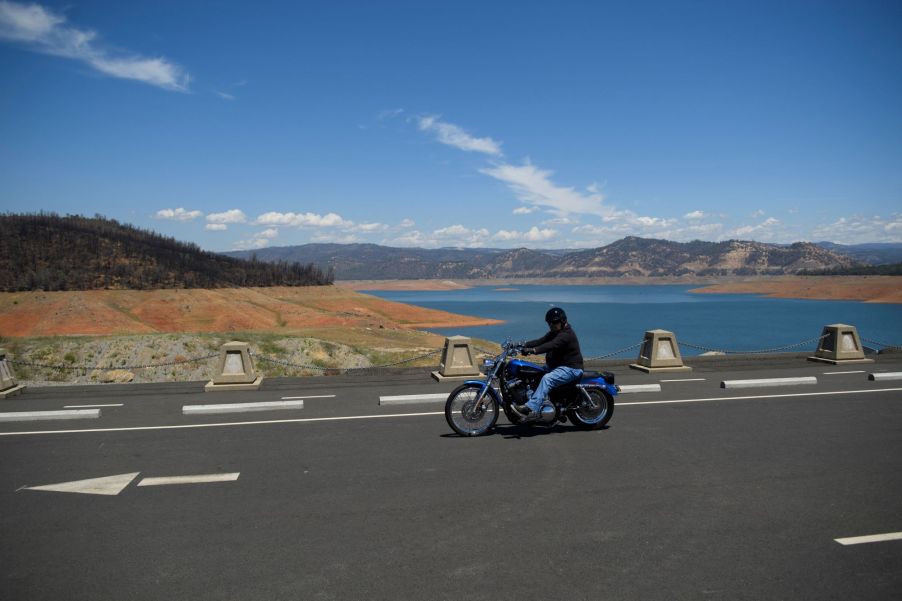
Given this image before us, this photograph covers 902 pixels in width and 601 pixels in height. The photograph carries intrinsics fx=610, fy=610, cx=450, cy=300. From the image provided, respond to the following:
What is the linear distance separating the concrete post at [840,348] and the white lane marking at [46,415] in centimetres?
1687

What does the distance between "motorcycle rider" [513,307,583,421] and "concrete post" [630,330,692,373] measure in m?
6.95

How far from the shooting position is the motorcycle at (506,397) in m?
8.53

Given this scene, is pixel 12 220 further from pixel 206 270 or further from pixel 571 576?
pixel 571 576

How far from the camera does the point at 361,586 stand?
432cm

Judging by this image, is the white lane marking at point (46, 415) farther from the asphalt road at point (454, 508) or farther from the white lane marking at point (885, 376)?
the white lane marking at point (885, 376)

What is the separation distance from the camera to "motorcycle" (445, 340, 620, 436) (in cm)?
853

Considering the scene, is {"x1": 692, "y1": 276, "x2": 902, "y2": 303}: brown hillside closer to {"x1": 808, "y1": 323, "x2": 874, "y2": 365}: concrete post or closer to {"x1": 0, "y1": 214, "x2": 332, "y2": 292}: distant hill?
{"x1": 0, "y1": 214, "x2": 332, "y2": 292}: distant hill

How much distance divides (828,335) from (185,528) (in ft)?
55.0

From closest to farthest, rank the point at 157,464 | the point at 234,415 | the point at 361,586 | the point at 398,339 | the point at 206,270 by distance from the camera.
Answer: the point at 361,586
the point at 157,464
the point at 234,415
the point at 398,339
the point at 206,270

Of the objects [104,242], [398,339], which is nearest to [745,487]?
[398,339]

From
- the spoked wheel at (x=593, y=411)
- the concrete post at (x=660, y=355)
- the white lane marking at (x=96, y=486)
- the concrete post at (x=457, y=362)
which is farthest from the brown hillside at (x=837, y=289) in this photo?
the white lane marking at (x=96, y=486)

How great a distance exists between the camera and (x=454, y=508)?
5.80 meters

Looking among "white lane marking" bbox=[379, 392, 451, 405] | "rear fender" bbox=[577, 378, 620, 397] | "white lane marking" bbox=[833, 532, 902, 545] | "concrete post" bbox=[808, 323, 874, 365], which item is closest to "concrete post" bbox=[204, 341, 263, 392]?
"white lane marking" bbox=[379, 392, 451, 405]

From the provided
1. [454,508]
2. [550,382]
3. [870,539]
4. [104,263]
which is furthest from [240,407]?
[104,263]
